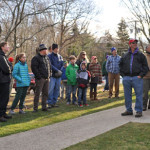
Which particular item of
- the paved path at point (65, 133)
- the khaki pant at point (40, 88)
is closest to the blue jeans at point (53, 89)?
the khaki pant at point (40, 88)

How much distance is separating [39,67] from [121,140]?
4.05 m

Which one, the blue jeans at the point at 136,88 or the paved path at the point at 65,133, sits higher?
the blue jeans at the point at 136,88

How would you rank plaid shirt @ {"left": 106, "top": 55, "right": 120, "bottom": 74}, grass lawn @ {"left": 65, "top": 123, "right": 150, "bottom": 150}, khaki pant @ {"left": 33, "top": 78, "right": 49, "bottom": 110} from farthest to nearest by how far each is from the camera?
plaid shirt @ {"left": 106, "top": 55, "right": 120, "bottom": 74}, khaki pant @ {"left": 33, "top": 78, "right": 49, "bottom": 110}, grass lawn @ {"left": 65, "top": 123, "right": 150, "bottom": 150}

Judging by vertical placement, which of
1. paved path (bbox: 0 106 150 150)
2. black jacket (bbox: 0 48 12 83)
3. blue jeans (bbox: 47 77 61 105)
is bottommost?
paved path (bbox: 0 106 150 150)

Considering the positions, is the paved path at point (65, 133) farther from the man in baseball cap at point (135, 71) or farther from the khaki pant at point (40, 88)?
the khaki pant at point (40, 88)

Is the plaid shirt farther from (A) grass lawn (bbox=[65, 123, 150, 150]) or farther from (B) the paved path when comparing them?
(A) grass lawn (bbox=[65, 123, 150, 150])

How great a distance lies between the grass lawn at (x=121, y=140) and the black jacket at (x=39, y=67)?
322 cm

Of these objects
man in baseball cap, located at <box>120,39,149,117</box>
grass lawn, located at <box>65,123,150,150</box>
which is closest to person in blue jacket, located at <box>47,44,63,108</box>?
man in baseball cap, located at <box>120,39,149,117</box>

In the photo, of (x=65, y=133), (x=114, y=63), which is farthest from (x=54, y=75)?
(x=65, y=133)

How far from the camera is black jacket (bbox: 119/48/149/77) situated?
7.23 metres

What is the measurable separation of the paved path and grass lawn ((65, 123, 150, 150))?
0.79 feet

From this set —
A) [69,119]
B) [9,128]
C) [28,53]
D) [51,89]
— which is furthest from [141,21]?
[28,53]

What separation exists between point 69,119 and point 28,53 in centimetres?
3040

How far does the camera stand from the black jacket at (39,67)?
802 centimetres
